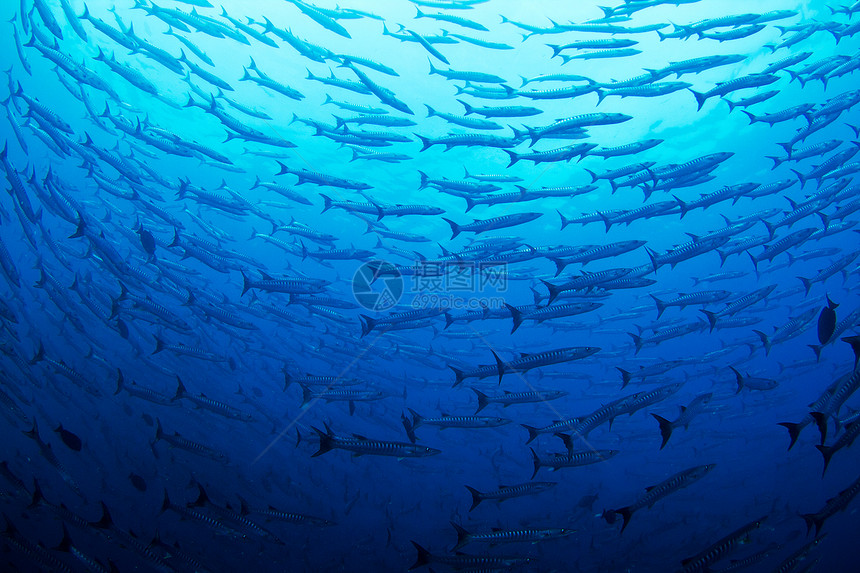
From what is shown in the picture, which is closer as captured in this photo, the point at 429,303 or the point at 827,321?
the point at 827,321

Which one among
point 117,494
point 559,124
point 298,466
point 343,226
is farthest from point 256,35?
point 343,226

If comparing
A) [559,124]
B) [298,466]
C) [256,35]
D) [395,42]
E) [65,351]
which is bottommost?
[298,466]

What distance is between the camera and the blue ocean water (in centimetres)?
760

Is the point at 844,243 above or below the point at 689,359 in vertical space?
above

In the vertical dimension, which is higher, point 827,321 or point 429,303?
point 429,303

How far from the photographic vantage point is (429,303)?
977cm

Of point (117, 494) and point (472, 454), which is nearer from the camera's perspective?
point (117, 494)

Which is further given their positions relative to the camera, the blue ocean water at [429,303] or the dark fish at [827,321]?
the blue ocean water at [429,303]

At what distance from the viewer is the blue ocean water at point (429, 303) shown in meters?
7.60

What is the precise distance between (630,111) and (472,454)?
57.5ft

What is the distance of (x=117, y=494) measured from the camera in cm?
1145

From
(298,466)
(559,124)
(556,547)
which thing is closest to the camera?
(559,124)

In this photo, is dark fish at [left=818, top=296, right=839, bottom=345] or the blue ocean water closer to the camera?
dark fish at [left=818, top=296, right=839, bottom=345]

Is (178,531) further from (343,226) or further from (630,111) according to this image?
(343,226)
